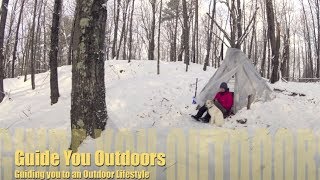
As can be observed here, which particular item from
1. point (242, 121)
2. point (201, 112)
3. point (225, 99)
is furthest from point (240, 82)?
point (201, 112)

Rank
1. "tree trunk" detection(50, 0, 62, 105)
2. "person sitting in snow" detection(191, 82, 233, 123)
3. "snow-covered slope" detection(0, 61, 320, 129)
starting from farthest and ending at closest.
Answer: "tree trunk" detection(50, 0, 62, 105) → "person sitting in snow" detection(191, 82, 233, 123) → "snow-covered slope" detection(0, 61, 320, 129)

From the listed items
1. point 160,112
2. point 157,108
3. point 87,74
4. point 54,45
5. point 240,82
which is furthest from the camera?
point 54,45

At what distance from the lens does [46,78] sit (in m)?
21.0

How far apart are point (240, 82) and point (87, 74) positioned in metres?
6.61

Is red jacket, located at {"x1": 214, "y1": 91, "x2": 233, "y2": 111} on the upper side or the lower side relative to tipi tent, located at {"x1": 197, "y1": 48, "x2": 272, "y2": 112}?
lower

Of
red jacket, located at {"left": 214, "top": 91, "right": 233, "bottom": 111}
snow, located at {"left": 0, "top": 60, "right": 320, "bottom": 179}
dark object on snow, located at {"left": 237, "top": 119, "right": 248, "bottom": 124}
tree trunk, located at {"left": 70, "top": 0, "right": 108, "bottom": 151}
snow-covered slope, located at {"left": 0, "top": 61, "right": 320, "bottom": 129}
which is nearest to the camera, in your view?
tree trunk, located at {"left": 70, "top": 0, "right": 108, "bottom": 151}

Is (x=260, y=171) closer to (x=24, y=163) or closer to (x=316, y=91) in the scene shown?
(x=24, y=163)

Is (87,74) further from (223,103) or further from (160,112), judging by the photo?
(160,112)

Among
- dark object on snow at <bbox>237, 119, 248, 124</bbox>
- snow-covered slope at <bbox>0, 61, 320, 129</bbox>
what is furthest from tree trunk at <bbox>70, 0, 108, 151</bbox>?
dark object on snow at <bbox>237, 119, 248, 124</bbox>

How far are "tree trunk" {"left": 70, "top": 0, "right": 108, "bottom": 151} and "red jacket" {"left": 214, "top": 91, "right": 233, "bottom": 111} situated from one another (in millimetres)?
5337

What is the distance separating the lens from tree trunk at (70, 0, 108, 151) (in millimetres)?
5441

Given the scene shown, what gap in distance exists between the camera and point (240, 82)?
438 inches

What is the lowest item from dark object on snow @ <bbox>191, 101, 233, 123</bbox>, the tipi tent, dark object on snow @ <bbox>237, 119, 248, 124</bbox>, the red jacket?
dark object on snow @ <bbox>237, 119, 248, 124</bbox>

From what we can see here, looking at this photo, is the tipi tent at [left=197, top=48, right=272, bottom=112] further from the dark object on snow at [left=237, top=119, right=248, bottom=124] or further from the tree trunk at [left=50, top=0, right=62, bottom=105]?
the tree trunk at [left=50, top=0, right=62, bottom=105]
